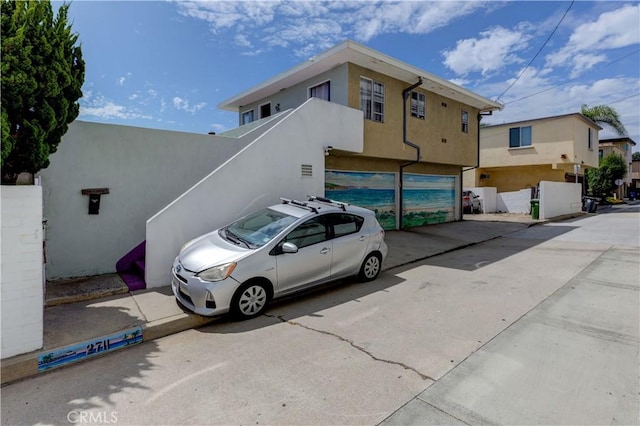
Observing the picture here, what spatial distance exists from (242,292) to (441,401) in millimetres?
2938

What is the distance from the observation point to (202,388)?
3.15 metres

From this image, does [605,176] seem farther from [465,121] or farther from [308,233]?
[308,233]

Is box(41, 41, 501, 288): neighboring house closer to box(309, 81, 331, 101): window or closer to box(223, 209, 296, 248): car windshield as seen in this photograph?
box(309, 81, 331, 101): window

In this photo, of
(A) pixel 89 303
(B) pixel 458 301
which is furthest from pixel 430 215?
(A) pixel 89 303

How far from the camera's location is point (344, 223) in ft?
20.8

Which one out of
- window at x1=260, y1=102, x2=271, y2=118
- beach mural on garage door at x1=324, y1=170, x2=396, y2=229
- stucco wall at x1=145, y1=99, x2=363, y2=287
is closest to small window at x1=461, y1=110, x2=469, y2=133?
beach mural on garage door at x1=324, y1=170, x2=396, y2=229

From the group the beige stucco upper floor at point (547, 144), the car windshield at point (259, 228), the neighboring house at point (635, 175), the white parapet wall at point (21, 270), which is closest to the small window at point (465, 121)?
the beige stucco upper floor at point (547, 144)

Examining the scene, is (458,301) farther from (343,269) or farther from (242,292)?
(242,292)

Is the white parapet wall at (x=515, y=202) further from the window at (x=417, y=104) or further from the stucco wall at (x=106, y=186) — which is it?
the stucco wall at (x=106, y=186)

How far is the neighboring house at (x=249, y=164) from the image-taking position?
6.39 metres

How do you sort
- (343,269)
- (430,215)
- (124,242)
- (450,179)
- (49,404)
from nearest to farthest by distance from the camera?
(49,404) < (343,269) < (124,242) < (430,215) < (450,179)

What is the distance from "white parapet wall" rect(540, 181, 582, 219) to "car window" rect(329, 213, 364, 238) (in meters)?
15.9

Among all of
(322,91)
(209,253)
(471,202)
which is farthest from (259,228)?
(471,202)

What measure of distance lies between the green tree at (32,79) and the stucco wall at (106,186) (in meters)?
2.14
